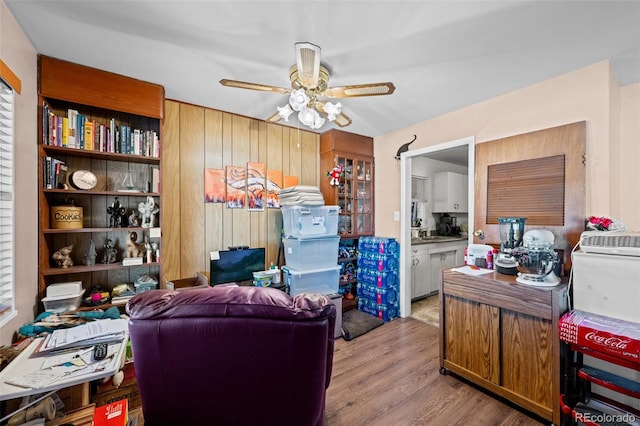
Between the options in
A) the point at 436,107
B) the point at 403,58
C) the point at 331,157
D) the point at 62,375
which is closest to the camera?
Result: the point at 62,375

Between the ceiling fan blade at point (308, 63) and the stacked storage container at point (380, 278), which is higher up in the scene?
the ceiling fan blade at point (308, 63)

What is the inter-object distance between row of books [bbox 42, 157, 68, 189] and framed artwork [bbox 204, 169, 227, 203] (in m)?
1.05

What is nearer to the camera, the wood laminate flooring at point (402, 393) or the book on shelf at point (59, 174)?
the wood laminate flooring at point (402, 393)

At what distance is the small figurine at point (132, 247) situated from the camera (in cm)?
218

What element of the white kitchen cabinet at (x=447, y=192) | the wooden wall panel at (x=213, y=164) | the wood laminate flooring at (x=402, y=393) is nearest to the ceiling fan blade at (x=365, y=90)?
the wooden wall panel at (x=213, y=164)

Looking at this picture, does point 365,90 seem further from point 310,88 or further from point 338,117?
point 338,117

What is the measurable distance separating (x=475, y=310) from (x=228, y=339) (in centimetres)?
180

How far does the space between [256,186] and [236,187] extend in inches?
9.0

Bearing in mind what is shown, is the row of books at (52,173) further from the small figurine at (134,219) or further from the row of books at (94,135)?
the small figurine at (134,219)

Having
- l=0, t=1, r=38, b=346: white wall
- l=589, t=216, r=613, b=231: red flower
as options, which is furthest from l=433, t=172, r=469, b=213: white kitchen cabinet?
l=0, t=1, r=38, b=346: white wall

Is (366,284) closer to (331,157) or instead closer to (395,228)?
(395,228)

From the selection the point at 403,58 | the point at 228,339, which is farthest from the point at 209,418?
the point at 403,58

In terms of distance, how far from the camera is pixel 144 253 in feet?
7.30

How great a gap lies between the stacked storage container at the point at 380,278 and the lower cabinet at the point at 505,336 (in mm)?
1040
